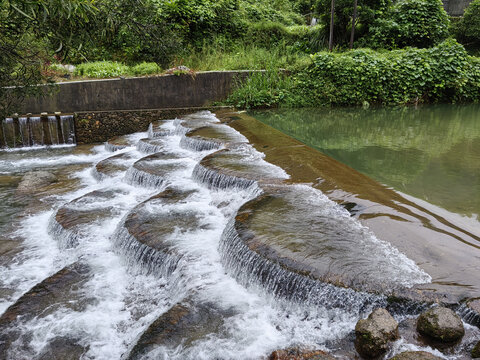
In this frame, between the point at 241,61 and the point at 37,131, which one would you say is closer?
the point at 37,131

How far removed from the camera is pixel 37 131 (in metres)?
10.1

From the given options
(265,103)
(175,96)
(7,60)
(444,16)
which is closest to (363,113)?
(265,103)

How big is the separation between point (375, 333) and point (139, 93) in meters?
9.96

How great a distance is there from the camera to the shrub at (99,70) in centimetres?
1113

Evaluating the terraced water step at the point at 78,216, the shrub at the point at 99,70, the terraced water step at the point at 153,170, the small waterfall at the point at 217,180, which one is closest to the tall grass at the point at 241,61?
the shrub at the point at 99,70

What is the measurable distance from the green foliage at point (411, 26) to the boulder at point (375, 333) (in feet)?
46.4

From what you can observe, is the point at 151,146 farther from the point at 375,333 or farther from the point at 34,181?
the point at 375,333

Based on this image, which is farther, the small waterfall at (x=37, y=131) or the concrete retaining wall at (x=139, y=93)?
the concrete retaining wall at (x=139, y=93)

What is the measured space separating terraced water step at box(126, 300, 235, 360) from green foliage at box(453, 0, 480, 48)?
19347 millimetres

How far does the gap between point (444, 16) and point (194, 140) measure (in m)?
12.9

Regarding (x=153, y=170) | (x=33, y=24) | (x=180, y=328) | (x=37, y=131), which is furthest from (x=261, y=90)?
(x=180, y=328)

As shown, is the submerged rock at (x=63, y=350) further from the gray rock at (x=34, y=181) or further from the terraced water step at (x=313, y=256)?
the gray rock at (x=34, y=181)

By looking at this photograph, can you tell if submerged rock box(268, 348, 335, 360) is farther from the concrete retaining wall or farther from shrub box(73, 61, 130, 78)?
shrub box(73, 61, 130, 78)

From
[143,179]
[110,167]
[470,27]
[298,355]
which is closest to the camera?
[298,355]
